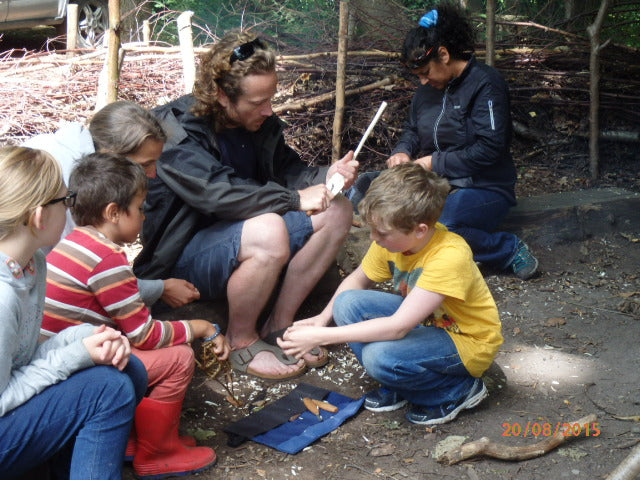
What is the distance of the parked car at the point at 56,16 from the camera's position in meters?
9.26

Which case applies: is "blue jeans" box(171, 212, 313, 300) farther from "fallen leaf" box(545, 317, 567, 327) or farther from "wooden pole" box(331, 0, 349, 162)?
"wooden pole" box(331, 0, 349, 162)

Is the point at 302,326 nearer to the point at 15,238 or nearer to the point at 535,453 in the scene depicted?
the point at 535,453

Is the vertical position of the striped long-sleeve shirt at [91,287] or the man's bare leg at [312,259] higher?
the striped long-sleeve shirt at [91,287]

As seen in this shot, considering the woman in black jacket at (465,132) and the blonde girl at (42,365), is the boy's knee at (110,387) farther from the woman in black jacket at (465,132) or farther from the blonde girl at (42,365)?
the woman in black jacket at (465,132)

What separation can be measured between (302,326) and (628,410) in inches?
52.4

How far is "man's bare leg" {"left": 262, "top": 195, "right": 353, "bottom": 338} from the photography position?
10.6 ft

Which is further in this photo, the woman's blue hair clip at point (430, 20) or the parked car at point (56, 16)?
the parked car at point (56, 16)

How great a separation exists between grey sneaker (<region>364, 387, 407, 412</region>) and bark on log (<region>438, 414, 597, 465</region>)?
411 millimetres

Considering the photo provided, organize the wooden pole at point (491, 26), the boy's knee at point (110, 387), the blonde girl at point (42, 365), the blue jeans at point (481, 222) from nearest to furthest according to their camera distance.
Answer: the blonde girl at point (42, 365) < the boy's knee at point (110, 387) < the blue jeans at point (481, 222) < the wooden pole at point (491, 26)

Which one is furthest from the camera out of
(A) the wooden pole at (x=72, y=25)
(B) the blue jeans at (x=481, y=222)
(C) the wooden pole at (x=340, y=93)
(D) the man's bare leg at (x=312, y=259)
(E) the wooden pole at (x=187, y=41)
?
(A) the wooden pole at (x=72, y=25)

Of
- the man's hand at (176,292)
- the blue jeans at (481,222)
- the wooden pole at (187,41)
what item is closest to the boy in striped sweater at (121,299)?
the man's hand at (176,292)

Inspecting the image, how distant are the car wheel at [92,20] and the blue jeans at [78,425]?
9147 mm

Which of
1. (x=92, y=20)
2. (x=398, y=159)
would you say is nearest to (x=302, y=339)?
(x=398, y=159)

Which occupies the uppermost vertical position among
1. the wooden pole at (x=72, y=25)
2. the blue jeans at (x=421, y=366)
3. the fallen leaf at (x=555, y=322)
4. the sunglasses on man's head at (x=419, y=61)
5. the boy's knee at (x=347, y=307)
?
the sunglasses on man's head at (x=419, y=61)
